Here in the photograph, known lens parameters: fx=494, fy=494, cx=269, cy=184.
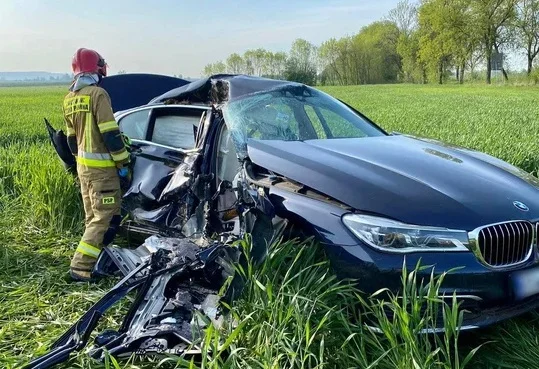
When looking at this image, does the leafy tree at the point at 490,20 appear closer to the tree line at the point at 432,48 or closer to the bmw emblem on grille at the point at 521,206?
the tree line at the point at 432,48

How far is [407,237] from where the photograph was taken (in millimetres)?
2371

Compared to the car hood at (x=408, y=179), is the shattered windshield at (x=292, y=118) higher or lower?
higher

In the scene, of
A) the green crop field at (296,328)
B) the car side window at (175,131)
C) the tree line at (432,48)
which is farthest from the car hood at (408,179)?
the tree line at (432,48)

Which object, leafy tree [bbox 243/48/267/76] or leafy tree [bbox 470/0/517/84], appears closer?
leafy tree [bbox 470/0/517/84]

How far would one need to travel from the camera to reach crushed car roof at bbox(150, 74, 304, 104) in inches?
146

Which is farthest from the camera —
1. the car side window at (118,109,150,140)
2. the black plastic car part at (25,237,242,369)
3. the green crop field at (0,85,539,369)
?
the car side window at (118,109,150,140)

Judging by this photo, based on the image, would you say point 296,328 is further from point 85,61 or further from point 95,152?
point 85,61

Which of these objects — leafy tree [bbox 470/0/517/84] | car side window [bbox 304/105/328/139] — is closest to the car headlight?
car side window [bbox 304/105/328/139]

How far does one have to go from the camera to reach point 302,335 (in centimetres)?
216

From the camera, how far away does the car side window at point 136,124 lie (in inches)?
171

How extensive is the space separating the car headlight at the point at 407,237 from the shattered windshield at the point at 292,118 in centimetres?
114

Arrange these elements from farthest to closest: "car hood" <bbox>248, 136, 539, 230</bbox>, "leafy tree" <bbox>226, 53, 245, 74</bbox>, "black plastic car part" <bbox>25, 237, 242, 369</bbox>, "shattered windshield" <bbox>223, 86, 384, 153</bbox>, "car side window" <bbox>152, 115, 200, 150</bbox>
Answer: "leafy tree" <bbox>226, 53, 245, 74</bbox>
"car side window" <bbox>152, 115, 200, 150</bbox>
"shattered windshield" <bbox>223, 86, 384, 153</bbox>
"car hood" <bbox>248, 136, 539, 230</bbox>
"black plastic car part" <bbox>25, 237, 242, 369</bbox>

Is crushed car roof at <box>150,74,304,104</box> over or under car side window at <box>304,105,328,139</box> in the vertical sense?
over

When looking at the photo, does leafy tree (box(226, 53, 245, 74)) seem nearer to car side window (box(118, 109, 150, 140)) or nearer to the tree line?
the tree line
